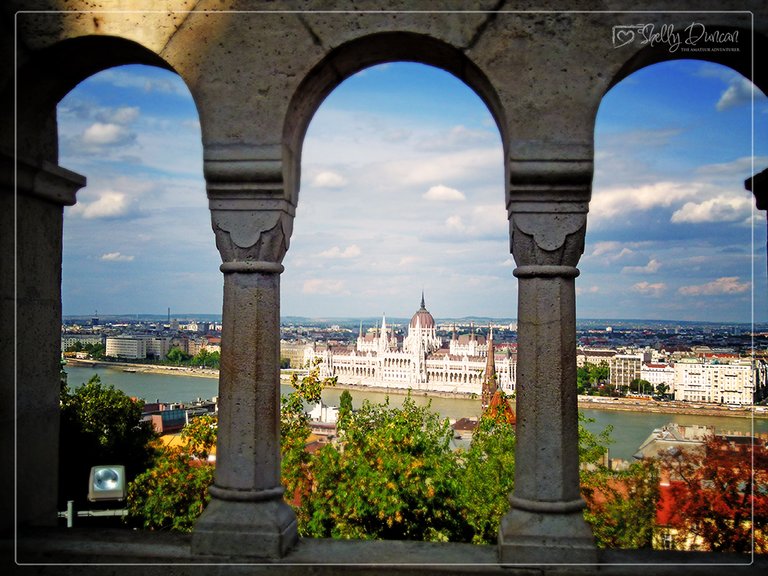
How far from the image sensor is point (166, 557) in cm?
270

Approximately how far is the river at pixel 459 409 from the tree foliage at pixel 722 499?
19.2 m

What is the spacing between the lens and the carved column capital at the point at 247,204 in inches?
106

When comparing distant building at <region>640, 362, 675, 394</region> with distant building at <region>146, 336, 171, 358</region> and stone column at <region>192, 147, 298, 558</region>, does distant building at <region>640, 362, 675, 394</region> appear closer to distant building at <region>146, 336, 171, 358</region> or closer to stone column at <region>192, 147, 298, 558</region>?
distant building at <region>146, 336, 171, 358</region>

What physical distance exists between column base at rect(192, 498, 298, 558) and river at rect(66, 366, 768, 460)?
27.2m

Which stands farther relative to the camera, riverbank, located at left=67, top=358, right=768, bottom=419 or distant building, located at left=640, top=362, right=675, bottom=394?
distant building, located at left=640, top=362, right=675, bottom=394

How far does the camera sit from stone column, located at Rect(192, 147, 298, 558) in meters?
2.70

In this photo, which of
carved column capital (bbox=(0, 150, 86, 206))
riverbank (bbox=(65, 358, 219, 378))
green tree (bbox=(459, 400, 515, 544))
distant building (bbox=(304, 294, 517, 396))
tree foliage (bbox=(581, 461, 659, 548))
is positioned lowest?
distant building (bbox=(304, 294, 517, 396))

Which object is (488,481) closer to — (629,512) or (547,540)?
(629,512)

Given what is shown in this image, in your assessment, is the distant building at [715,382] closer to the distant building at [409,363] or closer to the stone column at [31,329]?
the distant building at [409,363]

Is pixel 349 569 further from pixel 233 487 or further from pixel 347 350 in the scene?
pixel 347 350

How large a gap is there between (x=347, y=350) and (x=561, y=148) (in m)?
89.1

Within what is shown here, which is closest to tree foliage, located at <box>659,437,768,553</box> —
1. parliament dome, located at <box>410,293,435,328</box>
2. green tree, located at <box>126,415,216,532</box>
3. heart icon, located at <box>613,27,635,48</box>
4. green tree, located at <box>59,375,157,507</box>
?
green tree, located at <box>126,415,216,532</box>

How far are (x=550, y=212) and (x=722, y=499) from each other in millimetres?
7535

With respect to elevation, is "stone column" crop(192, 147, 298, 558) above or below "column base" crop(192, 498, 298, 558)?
above
